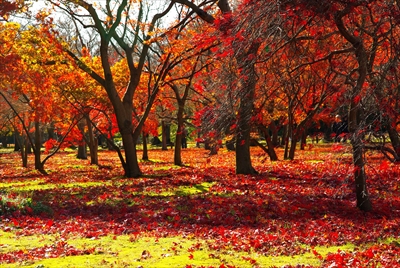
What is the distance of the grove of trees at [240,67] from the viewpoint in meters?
7.54

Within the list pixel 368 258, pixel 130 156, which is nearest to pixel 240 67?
pixel 368 258

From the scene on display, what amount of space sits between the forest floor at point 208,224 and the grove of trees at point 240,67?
45.7 inches

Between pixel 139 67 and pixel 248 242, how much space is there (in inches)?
543

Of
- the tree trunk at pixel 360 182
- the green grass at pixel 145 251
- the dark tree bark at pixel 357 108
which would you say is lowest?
the green grass at pixel 145 251

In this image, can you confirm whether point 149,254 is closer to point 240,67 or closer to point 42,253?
point 42,253

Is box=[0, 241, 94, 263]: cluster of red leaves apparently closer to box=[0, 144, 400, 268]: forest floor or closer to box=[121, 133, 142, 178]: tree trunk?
box=[0, 144, 400, 268]: forest floor

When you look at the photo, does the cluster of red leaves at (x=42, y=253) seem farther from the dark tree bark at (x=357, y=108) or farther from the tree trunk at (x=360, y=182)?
the tree trunk at (x=360, y=182)

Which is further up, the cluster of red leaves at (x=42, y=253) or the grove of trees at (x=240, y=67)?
the grove of trees at (x=240, y=67)

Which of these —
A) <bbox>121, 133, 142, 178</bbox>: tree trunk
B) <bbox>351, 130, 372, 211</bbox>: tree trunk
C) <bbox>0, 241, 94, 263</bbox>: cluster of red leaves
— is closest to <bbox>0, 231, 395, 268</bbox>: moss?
<bbox>0, 241, 94, 263</bbox>: cluster of red leaves

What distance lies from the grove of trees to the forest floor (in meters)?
1.16

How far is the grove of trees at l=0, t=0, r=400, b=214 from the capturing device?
7543 millimetres

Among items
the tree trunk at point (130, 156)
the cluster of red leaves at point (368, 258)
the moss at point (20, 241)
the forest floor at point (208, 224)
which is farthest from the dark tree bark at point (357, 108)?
the tree trunk at point (130, 156)

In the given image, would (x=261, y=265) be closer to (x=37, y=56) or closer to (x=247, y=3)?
(x=247, y=3)

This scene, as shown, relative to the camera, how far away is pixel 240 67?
949 centimetres
